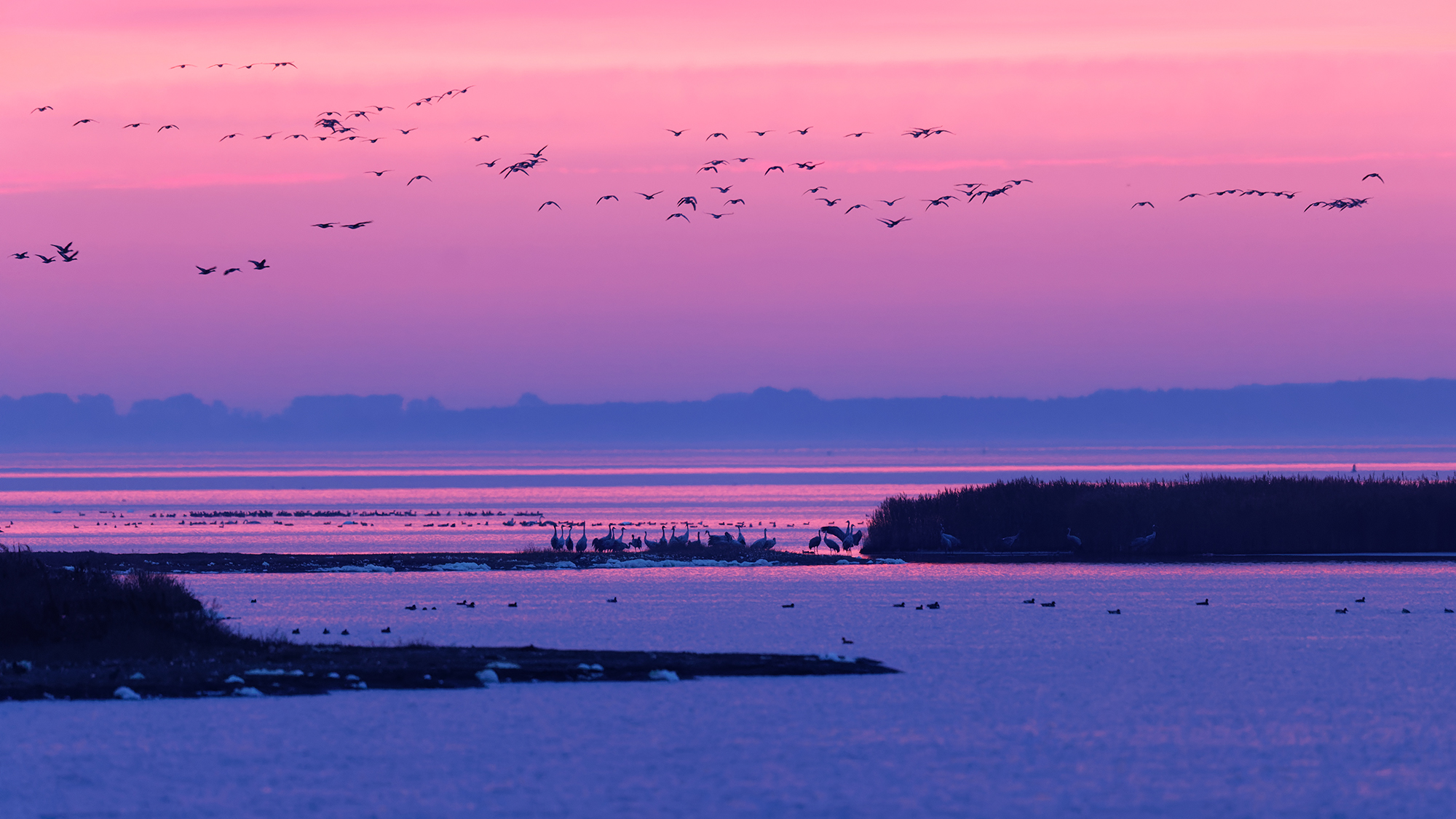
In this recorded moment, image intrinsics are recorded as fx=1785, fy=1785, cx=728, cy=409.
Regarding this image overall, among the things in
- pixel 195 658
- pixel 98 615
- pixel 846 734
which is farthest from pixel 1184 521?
pixel 98 615

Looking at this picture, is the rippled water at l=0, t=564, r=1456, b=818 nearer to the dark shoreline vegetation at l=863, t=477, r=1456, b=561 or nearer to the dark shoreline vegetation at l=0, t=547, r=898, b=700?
the dark shoreline vegetation at l=0, t=547, r=898, b=700

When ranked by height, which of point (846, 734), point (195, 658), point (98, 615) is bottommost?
point (846, 734)

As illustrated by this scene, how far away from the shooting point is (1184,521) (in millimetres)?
69250

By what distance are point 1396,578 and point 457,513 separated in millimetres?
57086

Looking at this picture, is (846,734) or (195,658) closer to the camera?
(846,734)

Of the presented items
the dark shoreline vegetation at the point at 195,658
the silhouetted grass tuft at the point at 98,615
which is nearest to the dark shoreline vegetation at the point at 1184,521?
the dark shoreline vegetation at the point at 195,658

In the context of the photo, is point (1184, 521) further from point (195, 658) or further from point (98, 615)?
point (98, 615)

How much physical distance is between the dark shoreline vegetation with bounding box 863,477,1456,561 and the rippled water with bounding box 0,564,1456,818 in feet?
86.1

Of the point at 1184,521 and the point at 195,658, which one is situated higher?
the point at 1184,521

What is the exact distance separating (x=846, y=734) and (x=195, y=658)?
1255 cm

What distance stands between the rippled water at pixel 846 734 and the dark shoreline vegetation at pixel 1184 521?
2624cm

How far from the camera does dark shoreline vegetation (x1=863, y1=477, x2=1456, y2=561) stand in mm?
68625

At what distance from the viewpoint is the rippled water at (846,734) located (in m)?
21.0

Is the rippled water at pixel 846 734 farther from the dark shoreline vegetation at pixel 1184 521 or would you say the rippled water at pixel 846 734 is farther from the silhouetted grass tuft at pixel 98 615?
the dark shoreline vegetation at pixel 1184 521
